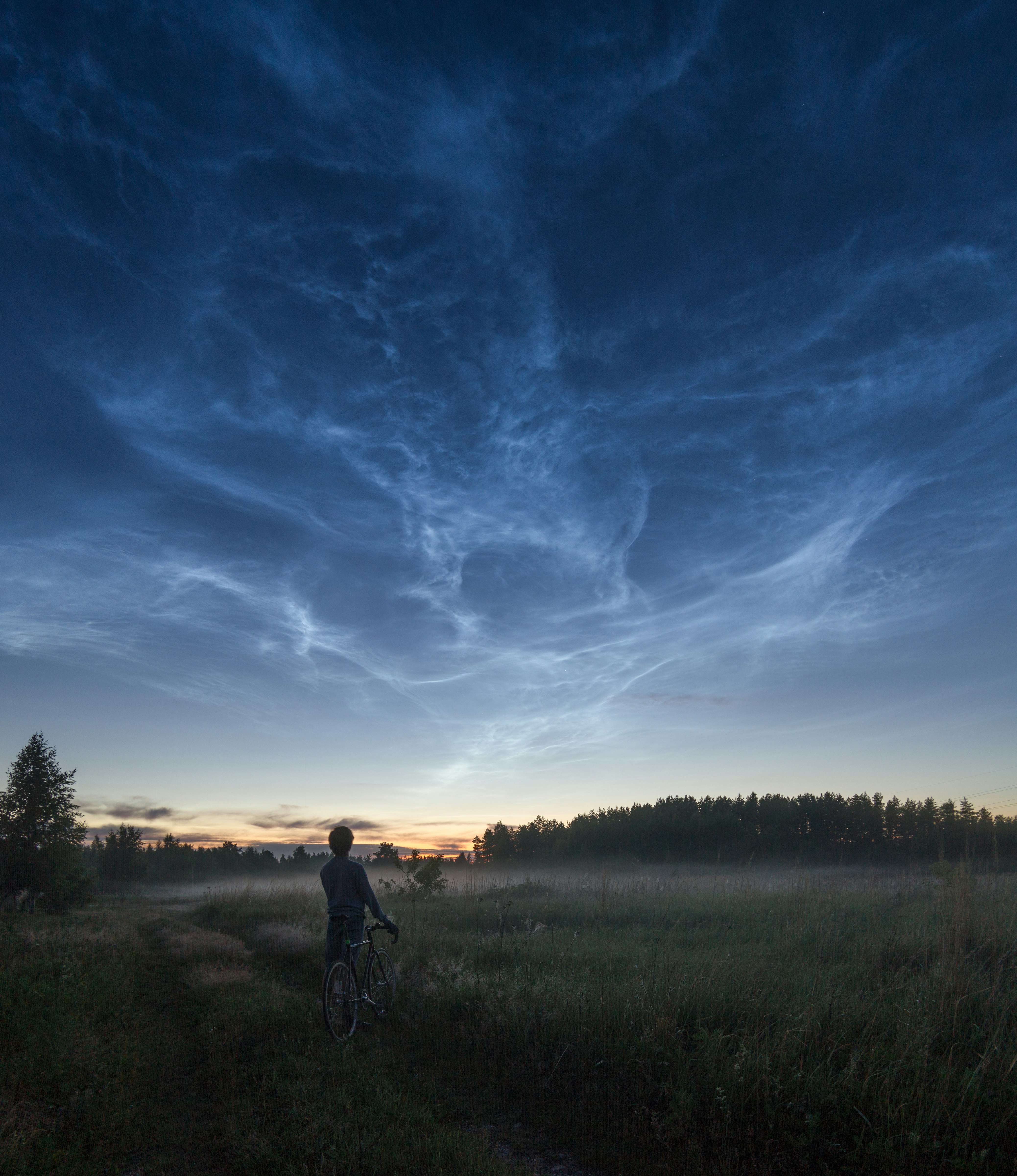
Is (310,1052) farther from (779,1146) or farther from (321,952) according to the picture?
(321,952)

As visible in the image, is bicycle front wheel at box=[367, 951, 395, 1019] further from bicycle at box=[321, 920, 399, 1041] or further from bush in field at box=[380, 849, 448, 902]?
bush in field at box=[380, 849, 448, 902]

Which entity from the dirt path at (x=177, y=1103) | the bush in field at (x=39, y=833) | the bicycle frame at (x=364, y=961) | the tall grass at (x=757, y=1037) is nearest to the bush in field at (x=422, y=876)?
the tall grass at (x=757, y=1037)

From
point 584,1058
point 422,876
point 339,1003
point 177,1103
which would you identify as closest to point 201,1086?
point 177,1103

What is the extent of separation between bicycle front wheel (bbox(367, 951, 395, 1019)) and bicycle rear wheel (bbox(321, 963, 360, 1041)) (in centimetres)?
68

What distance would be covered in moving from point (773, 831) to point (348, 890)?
252 feet

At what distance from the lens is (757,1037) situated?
19.7 ft

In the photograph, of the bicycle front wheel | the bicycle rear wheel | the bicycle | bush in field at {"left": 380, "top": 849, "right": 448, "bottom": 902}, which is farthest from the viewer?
bush in field at {"left": 380, "top": 849, "right": 448, "bottom": 902}

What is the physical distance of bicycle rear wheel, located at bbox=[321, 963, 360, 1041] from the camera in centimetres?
809

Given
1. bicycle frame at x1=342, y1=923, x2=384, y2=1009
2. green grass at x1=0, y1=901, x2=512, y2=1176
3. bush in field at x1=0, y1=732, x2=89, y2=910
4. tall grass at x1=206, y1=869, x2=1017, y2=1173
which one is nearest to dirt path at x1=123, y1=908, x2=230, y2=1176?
green grass at x1=0, y1=901, x2=512, y2=1176

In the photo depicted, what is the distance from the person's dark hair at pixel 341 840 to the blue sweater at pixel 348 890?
0.20 meters

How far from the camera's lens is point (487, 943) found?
40.5 ft

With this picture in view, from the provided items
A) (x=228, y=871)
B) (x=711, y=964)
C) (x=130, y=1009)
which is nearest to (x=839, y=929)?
(x=711, y=964)

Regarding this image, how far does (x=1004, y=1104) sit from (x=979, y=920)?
5.91 meters

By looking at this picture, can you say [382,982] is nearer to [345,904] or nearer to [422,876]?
[345,904]
